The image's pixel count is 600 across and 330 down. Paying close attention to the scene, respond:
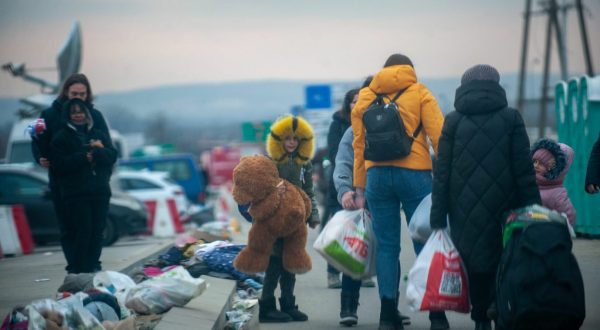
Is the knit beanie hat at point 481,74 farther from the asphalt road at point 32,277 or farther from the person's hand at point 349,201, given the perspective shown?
the asphalt road at point 32,277

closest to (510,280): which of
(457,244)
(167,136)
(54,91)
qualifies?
(457,244)

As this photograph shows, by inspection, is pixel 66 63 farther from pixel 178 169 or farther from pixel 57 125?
pixel 57 125

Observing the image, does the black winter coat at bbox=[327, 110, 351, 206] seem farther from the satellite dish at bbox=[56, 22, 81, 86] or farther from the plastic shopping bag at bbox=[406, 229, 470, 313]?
the satellite dish at bbox=[56, 22, 81, 86]

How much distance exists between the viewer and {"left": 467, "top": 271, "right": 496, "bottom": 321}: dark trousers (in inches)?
267

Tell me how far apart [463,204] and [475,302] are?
0.63 m

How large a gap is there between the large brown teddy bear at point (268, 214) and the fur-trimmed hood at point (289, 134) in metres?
0.28

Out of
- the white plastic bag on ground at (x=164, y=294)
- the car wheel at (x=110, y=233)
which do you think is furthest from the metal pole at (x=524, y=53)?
the white plastic bag on ground at (x=164, y=294)

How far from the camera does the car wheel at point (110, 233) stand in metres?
19.3

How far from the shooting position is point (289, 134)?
852 centimetres

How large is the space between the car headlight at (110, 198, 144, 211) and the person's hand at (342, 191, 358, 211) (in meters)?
13.0

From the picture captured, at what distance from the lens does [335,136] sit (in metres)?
9.96

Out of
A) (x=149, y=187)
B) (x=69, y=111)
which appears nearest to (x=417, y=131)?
(x=69, y=111)

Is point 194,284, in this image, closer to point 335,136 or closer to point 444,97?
point 335,136

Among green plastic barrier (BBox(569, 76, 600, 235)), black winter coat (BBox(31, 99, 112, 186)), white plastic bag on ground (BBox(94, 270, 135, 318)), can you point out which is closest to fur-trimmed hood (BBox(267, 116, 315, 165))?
white plastic bag on ground (BBox(94, 270, 135, 318))
